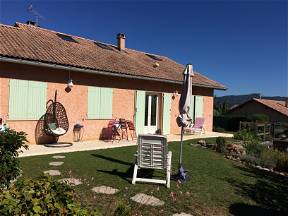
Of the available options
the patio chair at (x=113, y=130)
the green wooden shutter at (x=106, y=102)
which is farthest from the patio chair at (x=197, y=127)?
the green wooden shutter at (x=106, y=102)

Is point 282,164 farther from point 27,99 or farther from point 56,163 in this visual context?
point 27,99

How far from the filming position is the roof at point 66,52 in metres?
12.3

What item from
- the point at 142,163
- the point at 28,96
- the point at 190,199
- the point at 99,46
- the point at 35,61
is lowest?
the point at 190,199

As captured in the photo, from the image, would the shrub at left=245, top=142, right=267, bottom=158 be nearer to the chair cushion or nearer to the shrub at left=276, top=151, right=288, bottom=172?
the shrub at left=276, top=151, right=288, bottom=172

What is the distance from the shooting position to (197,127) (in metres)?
19.0

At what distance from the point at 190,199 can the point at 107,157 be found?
4265 millimetres

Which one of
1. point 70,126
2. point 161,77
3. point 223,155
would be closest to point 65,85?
point 70,126

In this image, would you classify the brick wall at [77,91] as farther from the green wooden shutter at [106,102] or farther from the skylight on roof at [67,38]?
the skylight on roof at [67,38]

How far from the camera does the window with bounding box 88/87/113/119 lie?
1397 cm

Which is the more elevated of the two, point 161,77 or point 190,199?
point 161,77

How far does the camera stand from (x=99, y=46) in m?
19.2

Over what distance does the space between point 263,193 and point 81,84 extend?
8.62m

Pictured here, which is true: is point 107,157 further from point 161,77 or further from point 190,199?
point 161,77

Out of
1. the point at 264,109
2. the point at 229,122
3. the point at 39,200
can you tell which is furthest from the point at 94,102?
the point at 264,109
